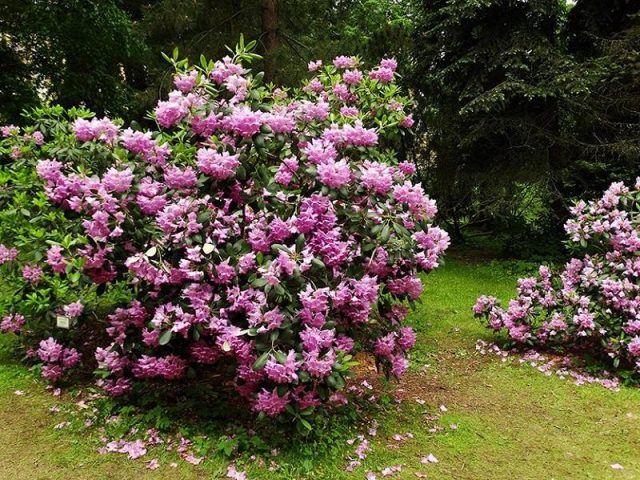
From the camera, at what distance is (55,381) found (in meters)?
3.64

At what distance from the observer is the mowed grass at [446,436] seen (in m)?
2.87

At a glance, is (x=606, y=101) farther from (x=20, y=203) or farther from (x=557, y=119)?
(x=20, y=203)

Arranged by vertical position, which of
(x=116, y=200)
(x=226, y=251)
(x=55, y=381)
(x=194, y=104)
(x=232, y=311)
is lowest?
(x=55, y=381)

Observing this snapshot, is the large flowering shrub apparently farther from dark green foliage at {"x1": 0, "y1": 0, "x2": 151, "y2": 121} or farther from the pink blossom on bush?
dark green foliage at {"x1": 0, "y1": 0, "x2": 151, "y2": 121}

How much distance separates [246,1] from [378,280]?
721 cm

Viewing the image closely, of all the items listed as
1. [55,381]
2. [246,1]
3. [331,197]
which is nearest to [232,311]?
[331,197]

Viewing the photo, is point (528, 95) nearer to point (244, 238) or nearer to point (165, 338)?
point (244, 238)

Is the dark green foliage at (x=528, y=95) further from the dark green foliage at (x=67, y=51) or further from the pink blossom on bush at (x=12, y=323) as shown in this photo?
the pink blossom on bush at (x=12, y=323)

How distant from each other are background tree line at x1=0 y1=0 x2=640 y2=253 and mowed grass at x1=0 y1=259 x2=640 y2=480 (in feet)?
13.4

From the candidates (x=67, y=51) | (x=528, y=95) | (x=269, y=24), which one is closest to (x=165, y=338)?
(x=528, y=95)

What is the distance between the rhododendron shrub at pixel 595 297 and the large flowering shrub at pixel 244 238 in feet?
6.08

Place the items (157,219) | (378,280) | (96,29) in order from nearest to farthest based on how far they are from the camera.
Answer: (157,219)
(378,280)
(96,29)

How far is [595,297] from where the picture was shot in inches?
181

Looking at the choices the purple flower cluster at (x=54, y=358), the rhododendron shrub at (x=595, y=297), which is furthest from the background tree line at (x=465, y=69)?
the purple flower cluster at (x=54, y=358)
